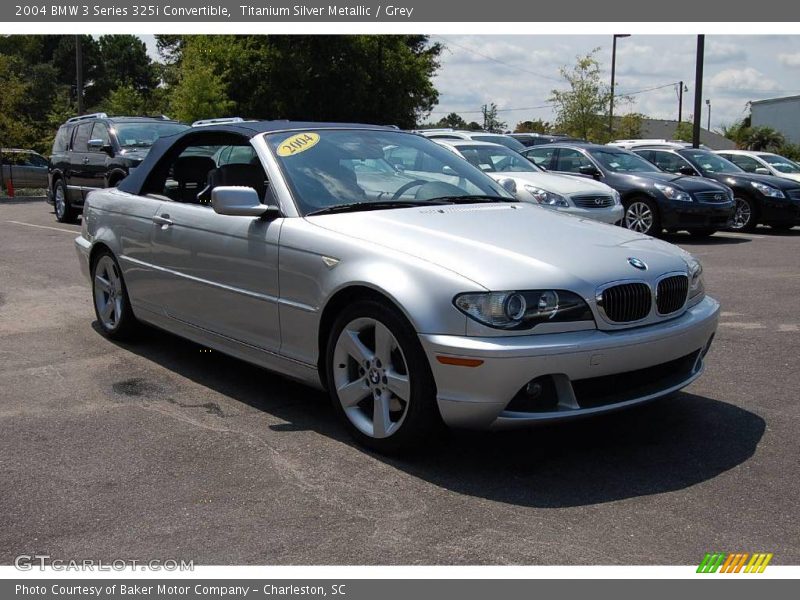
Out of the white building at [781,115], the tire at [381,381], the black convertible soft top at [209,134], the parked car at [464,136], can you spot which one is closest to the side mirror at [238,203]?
the black convertible soft top at [209,134]

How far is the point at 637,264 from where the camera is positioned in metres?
4.36

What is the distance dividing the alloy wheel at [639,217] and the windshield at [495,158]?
212 cm

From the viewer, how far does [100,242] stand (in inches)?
264

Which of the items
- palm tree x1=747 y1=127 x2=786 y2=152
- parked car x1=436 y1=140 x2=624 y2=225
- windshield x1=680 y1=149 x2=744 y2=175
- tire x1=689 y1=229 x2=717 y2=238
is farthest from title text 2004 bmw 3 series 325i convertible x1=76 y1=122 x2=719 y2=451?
palm tree x1=747 y1=127 x2=786 y2=152

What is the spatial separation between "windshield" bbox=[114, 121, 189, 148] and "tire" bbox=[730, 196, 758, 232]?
32.2 ft

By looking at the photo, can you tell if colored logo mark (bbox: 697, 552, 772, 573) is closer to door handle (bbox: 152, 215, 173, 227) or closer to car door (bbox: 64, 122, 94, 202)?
door handle (bbox: 152, 215, 173, 227)

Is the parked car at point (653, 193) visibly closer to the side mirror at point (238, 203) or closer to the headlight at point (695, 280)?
the headlight at point (695, 280)

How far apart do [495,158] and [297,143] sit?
8059 millimetres

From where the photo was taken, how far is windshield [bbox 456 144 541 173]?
1289cm

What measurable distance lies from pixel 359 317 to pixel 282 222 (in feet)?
2.76

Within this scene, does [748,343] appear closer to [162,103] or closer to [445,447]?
[445,447]

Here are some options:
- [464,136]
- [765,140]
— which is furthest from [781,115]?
[464,136]

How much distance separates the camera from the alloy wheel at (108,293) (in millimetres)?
6621

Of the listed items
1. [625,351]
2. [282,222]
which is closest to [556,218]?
[625,351]
